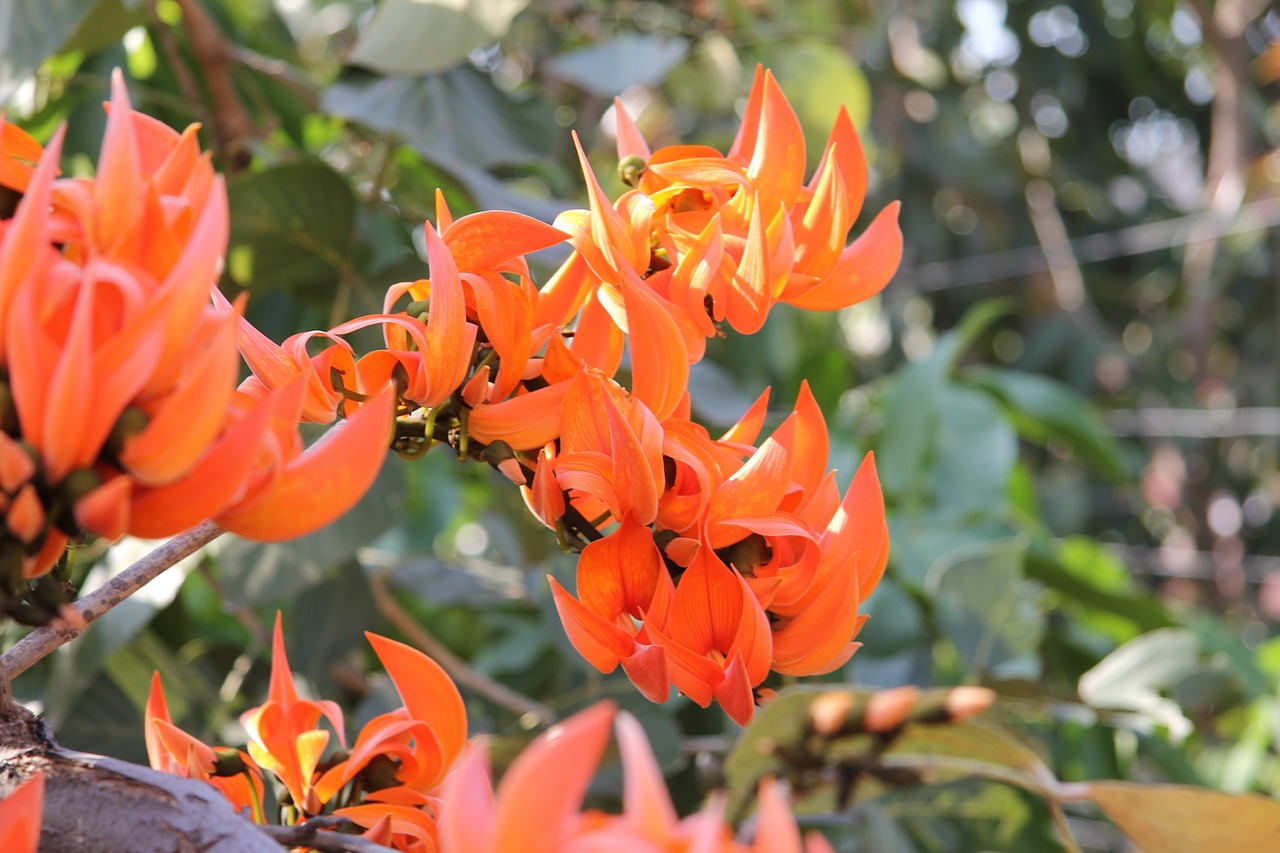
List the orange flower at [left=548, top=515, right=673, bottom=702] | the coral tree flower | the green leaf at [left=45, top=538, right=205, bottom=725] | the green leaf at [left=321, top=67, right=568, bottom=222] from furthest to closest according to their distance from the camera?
the green leaf at [left=321, top=67, right=568, bottom=222], the green leaf at [left=45, top=538, right=205, bottom=725], the orange flower at [left=548, top=515, right=673, bottom=702], the coral tree flower

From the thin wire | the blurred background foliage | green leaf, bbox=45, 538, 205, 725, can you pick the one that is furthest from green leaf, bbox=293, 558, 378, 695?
the thin wire

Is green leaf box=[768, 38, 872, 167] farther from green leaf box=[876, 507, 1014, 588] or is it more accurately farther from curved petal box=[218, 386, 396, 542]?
curved petal box=[218, 386, 396, 542]

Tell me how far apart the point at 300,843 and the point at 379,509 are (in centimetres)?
39

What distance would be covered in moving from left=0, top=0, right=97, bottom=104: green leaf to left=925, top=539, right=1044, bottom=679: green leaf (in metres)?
0.58

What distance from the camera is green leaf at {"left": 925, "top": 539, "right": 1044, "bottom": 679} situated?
71 centimetres

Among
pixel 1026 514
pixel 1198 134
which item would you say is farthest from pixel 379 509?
pixel 1198 134

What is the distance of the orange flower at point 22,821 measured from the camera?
0.53 ft

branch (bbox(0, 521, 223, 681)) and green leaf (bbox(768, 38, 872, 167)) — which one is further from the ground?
branch (bbox(0, 521, 223, 681))

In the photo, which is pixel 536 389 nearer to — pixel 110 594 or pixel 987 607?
pixel 110 594

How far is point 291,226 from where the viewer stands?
616 mm

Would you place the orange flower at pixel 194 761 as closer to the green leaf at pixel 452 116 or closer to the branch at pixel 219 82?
the green leaf at pixel 452 116

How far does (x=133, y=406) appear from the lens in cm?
17

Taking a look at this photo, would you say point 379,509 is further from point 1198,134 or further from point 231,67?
point 1198,134

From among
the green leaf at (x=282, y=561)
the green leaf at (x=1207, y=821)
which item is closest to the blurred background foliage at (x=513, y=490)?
the green leaf at (x=282, y=561)
